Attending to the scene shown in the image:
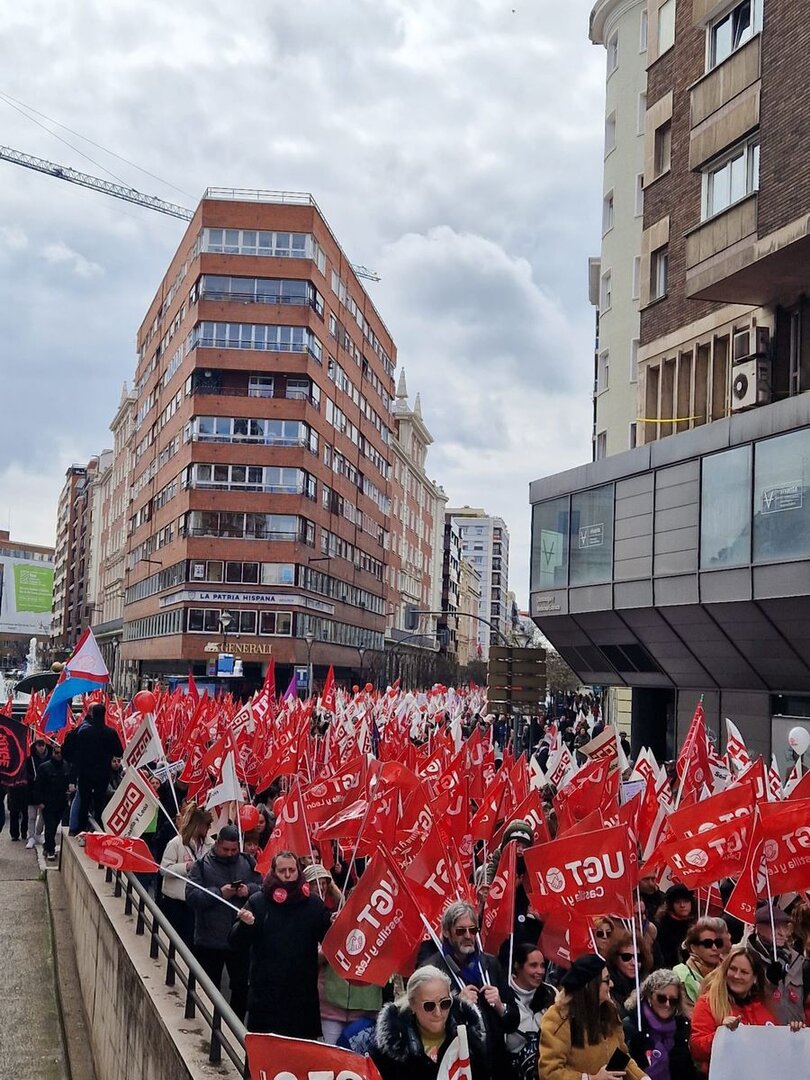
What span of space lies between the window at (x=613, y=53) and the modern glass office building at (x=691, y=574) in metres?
16.3

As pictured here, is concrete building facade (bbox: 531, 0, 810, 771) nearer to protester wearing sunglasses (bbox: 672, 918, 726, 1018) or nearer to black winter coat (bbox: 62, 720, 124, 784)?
black winter coat (bbox: 62, 720, 124, 784)

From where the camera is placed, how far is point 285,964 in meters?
6.77

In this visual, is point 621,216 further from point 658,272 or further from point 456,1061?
point 456,1061

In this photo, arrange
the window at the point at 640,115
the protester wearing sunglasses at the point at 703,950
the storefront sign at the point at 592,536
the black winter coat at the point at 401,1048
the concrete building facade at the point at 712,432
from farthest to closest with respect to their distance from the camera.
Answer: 1. the window at the point at 640,115
2. the storefront sign at the point at 592,536
3. the concrete building facade at the point at 712,432
4. the protester wearing sunglasses at the point at 703,950
5. the black winter coat at the point at 401,1048

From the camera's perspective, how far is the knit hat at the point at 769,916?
26.5 feet

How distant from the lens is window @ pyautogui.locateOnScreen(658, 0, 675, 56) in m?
30.8

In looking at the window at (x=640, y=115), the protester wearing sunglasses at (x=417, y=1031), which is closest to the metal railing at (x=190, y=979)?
the protester wearing sunglasses at (x=417, y=1031)

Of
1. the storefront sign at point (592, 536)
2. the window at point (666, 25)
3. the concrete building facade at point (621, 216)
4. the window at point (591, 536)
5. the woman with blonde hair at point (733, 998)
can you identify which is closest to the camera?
the woman with blonde hair at point (733, 998)

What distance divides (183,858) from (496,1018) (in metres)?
3.98

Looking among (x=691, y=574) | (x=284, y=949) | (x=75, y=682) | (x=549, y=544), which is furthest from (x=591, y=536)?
(x=284, y=949)

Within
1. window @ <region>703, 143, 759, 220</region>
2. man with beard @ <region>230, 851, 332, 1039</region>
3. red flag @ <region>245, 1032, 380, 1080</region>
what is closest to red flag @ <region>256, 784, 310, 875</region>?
man with beard @ <region>230, 851, 332, 1039</region>

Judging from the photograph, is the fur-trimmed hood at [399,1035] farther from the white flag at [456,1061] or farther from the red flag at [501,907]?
the red flag at [501,907]

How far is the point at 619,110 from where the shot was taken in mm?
40781

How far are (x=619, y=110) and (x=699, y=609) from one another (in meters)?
21.3
